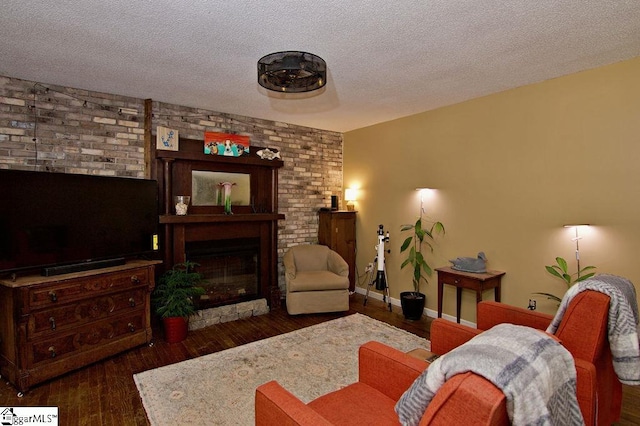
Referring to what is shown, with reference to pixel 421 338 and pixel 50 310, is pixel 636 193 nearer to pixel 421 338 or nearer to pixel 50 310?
pixel 421 338

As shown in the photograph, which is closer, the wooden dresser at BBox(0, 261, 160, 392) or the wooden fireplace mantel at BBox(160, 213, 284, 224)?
the wooden dresser at BBox(0, 261, 160, 392)

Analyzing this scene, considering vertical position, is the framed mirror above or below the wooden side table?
above

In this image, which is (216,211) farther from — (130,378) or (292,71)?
(292,71)

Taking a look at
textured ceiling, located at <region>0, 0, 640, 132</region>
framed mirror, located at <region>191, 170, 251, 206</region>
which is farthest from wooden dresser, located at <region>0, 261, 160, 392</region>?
textured ceiling, located at <region>0, 0, 640, 132</region>

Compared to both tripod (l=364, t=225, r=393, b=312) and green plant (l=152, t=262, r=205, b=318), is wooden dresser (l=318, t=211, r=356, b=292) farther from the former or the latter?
green plant (l=152, t=262, r=205, b=318)

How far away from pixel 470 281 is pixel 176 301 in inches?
122

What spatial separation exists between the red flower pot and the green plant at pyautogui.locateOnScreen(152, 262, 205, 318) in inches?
1.7

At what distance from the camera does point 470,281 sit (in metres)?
3.54

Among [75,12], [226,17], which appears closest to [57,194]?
[75,12]

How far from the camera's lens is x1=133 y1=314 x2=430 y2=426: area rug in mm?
2389

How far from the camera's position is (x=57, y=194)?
2961 millimetres

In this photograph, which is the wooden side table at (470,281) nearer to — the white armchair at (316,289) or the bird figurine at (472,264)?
the bird figurine at (472,264)

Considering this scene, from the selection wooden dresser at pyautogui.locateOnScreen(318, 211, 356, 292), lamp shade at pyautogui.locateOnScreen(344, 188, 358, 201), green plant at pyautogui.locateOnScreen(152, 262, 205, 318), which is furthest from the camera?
lamp shade at pyautogui.locateOnScreen(344, 188, 358, 201)

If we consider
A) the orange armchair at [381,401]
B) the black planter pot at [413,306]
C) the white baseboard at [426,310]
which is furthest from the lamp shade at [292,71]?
the white baseboard at [426,310]
